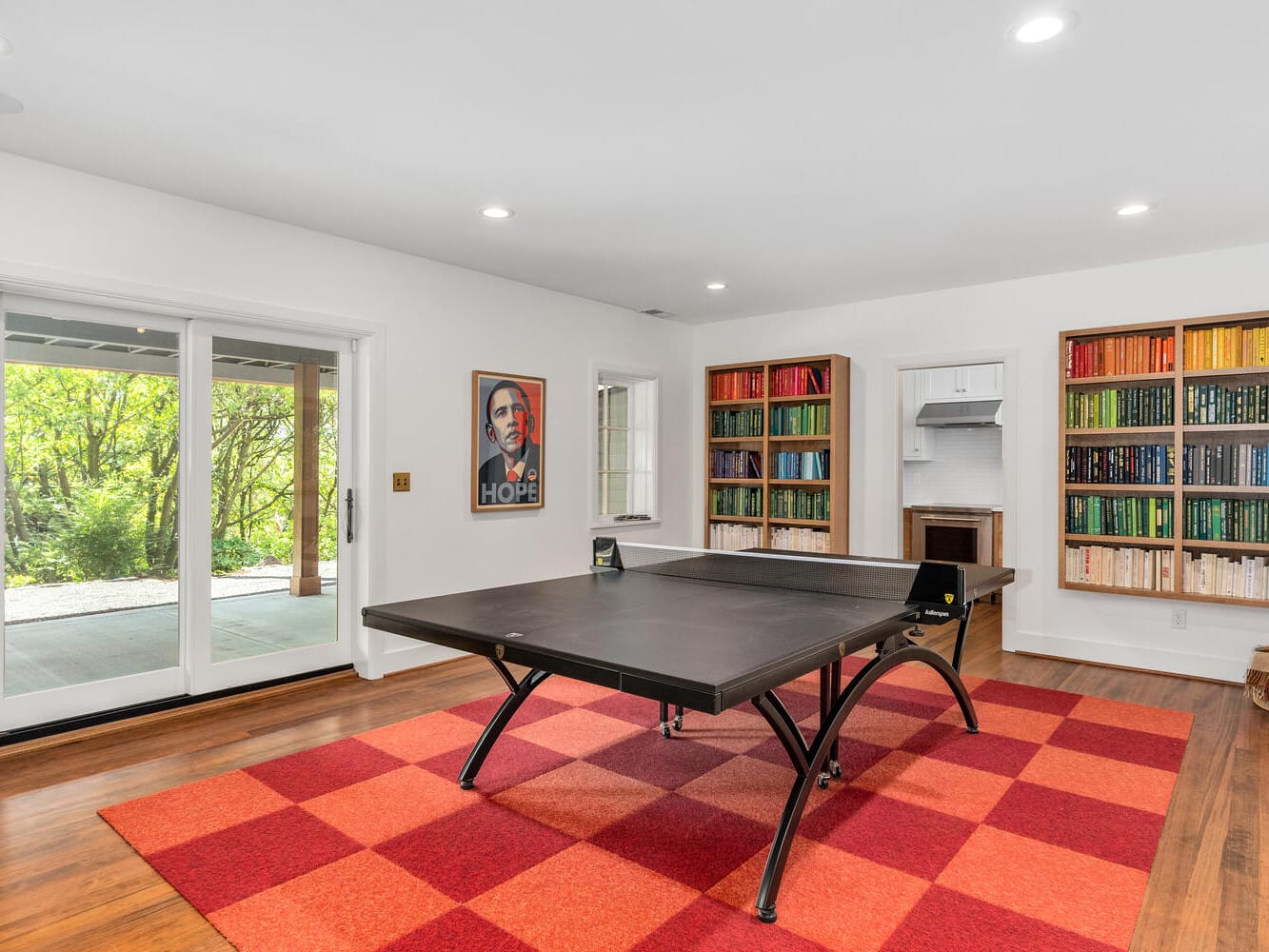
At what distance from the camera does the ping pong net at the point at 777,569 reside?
2.84 metres

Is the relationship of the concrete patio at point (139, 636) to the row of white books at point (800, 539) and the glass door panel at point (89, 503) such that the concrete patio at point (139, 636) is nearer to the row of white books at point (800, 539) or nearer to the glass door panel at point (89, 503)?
the glass door panel at point (89, 503)

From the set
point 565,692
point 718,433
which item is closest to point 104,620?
point 565,692

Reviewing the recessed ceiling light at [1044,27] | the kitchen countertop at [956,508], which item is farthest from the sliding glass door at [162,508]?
the kitchen countertop at [956,508]

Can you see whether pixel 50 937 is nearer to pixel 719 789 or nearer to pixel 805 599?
pixel 719 789

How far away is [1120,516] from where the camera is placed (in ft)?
14.4

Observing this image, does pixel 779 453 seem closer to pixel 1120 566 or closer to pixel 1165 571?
pixel 1120 566

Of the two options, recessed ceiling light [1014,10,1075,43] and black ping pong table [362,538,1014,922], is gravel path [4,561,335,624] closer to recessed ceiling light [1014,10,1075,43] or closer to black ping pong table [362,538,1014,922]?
black ping pong table [362,538,1014,922]

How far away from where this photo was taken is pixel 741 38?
2139 millimetres

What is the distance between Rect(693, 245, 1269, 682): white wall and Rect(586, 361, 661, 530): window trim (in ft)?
3.73

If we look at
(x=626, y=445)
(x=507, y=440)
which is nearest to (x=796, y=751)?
(x=507, y=440)

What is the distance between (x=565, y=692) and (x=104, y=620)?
2.13 metres

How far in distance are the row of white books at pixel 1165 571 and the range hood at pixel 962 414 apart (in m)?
2.60

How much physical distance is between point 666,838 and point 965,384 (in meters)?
6.05

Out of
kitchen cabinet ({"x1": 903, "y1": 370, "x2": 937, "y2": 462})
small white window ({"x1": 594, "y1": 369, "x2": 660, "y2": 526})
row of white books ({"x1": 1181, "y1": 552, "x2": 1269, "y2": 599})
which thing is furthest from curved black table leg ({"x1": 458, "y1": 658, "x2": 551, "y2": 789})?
kitchen cabinet ({"x1": 903, "y1": 370, "x2": 937, "y2": 462})
